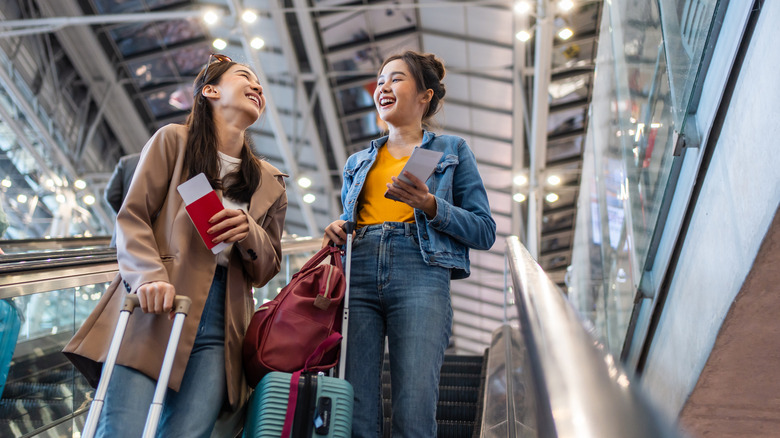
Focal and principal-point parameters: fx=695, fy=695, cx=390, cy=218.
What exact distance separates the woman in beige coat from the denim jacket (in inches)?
14.2

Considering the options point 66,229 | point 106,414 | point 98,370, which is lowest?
point 106,414

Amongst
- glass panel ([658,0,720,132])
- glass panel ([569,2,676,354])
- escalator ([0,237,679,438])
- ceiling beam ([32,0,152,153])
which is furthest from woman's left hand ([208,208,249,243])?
ceiling beam ([32,0,152,153])

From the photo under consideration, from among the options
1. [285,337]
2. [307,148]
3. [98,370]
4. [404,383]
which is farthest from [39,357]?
[307,148]

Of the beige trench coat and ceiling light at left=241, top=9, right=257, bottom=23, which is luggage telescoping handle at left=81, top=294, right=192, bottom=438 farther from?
ceiling light at left=241, top=9, right=257, bottom=23

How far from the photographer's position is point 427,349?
2.43 m

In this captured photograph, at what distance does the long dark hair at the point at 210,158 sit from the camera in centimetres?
254

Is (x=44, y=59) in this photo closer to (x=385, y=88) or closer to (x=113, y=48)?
(x=113, y=48)

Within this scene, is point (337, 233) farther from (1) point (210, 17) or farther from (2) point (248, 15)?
(2) point (248, 15)

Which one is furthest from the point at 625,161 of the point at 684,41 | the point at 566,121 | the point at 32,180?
the point at 32,180

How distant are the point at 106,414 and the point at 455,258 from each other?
1293 millimetres

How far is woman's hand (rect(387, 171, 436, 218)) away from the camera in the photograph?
241 cm

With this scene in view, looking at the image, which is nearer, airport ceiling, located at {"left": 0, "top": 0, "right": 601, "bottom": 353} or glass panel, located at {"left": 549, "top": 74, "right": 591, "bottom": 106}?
airport ceiling, located at {"left": 0, "top": 0, "right": 601, "bottom": 353}

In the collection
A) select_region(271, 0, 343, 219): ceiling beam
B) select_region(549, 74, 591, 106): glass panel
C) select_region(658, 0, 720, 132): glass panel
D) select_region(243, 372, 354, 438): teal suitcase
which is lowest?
select_region(243, 372, 354, 438): teal suitcase

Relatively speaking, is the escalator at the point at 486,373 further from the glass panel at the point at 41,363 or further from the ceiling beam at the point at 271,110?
the ceiling beam at the point at 271,110
